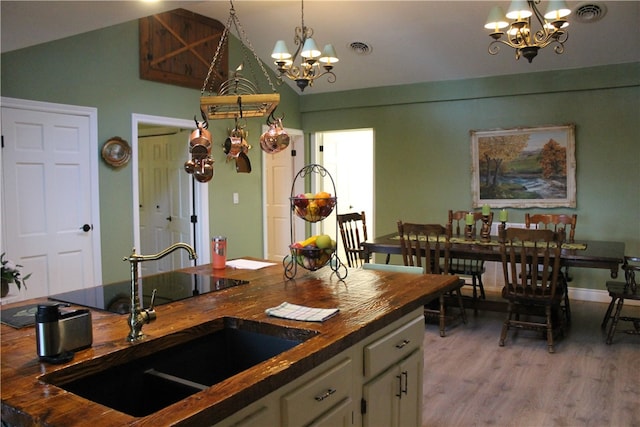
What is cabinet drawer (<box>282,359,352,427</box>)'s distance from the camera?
1.42 meters

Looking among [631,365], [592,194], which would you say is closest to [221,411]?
[631,365]

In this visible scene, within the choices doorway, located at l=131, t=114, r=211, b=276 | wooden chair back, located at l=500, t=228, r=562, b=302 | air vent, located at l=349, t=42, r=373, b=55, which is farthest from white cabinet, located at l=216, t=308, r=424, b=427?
air vent, located at l=349, t=42, r=373, b=55

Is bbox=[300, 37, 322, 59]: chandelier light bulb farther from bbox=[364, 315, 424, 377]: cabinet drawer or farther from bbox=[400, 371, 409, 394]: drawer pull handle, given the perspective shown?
bbox=[400, 371, 409, 394]: drawer pull handle

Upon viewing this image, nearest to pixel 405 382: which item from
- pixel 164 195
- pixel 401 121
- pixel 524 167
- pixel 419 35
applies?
pixel 419 35

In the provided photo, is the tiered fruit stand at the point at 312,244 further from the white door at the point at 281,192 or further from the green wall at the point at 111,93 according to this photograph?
the white door at the point at 281,192

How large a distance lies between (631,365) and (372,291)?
2516 millimetres

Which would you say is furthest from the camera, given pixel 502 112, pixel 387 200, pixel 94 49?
pixel 387 200

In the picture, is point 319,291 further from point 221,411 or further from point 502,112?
point 502,112

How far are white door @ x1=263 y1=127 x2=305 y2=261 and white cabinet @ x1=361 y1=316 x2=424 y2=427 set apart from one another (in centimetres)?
484

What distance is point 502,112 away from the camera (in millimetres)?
5746

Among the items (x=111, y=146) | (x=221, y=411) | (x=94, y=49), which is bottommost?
(x=221, y=411)

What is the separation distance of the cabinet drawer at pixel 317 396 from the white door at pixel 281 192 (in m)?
5.34

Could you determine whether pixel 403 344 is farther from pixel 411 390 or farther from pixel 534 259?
pixel 534 259

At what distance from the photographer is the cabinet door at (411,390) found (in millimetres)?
2100
